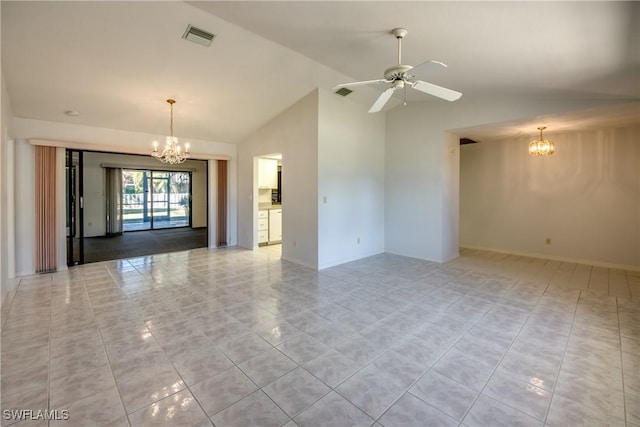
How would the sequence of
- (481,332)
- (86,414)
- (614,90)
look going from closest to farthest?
(86,414) → (481,332) → (614,90)

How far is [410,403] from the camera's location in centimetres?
187

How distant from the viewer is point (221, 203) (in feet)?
23.5

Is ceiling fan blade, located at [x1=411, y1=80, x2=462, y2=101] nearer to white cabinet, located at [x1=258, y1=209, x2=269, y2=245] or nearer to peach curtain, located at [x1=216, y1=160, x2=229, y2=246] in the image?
Result: white cabinet, located at [x1=258, y1=209, x2=269, y2=245]

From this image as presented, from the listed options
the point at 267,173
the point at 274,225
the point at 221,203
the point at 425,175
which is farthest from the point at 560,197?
the point at 221,203

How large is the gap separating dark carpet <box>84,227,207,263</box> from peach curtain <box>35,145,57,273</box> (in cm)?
86

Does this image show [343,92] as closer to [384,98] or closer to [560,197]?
[384,98]

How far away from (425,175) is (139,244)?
709cm

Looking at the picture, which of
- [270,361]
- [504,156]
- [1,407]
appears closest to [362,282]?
[270,361]

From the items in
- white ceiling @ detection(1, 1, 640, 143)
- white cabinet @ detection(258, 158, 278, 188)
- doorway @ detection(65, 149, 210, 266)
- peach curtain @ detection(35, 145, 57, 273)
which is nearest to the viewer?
white ceiling @ detection(1, 1, 640, 143)

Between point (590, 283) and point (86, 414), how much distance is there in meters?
6.02

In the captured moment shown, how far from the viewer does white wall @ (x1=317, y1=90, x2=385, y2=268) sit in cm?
505

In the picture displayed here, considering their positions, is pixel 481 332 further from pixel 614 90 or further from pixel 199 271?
pixel 199 271

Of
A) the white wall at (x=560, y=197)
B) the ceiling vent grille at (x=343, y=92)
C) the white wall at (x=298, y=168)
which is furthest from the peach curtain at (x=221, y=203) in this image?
the white wall at (x=560, y=197)

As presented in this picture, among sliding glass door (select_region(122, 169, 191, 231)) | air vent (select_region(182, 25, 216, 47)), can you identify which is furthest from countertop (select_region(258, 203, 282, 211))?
sliding glass door (select_region(122, 169, 191, 231))
